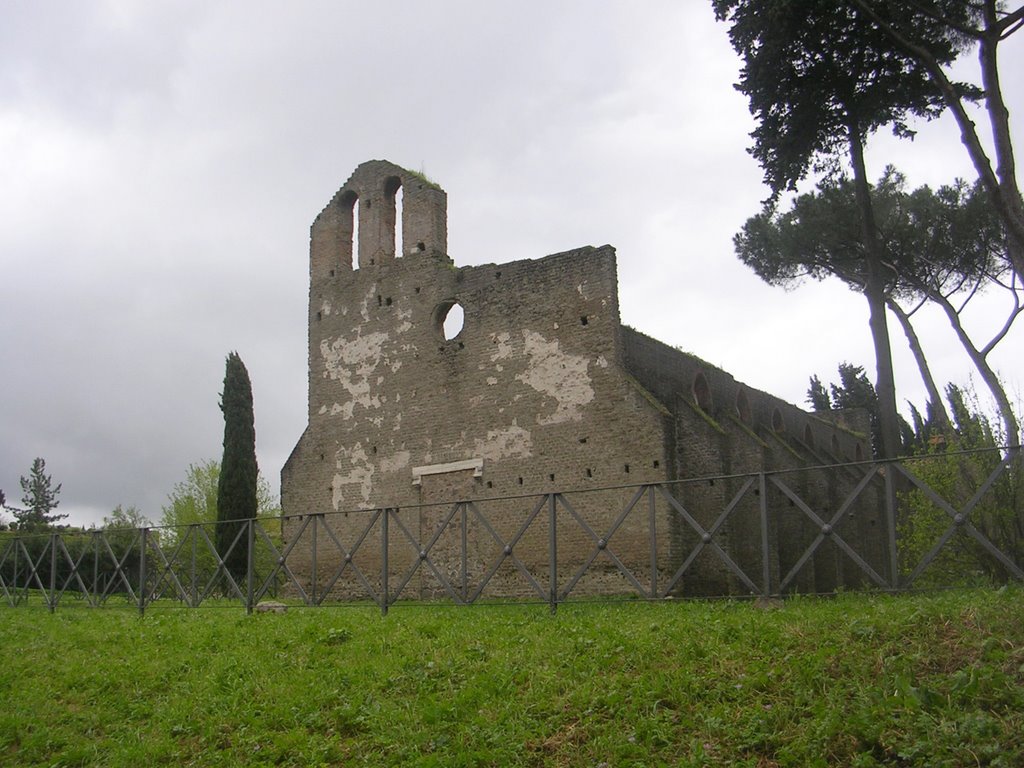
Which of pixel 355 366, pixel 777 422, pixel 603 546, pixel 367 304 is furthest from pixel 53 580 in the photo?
pixel 777 422

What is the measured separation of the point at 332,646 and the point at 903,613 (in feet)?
15.0

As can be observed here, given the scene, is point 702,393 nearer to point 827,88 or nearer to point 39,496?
point 827,88

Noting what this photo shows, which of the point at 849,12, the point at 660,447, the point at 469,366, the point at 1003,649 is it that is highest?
the point at 849,12

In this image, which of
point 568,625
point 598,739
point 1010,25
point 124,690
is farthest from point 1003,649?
point 1010,25

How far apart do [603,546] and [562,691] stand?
10.2ft

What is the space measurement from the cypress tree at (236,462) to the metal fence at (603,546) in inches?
45.4

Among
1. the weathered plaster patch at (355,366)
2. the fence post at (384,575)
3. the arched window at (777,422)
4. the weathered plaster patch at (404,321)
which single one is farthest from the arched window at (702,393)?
the fence post at (384,575)

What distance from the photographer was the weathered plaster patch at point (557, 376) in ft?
54.5

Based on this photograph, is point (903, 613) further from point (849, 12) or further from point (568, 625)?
point (849, 12)

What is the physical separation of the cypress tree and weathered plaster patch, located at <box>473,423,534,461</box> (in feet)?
25.4

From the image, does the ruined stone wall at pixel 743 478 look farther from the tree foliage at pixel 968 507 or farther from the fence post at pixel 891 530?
the fence post at pixel 891 530

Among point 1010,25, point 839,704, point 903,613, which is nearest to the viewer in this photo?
point 839,704

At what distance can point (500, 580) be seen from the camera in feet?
55.6

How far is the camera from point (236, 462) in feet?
80.4
